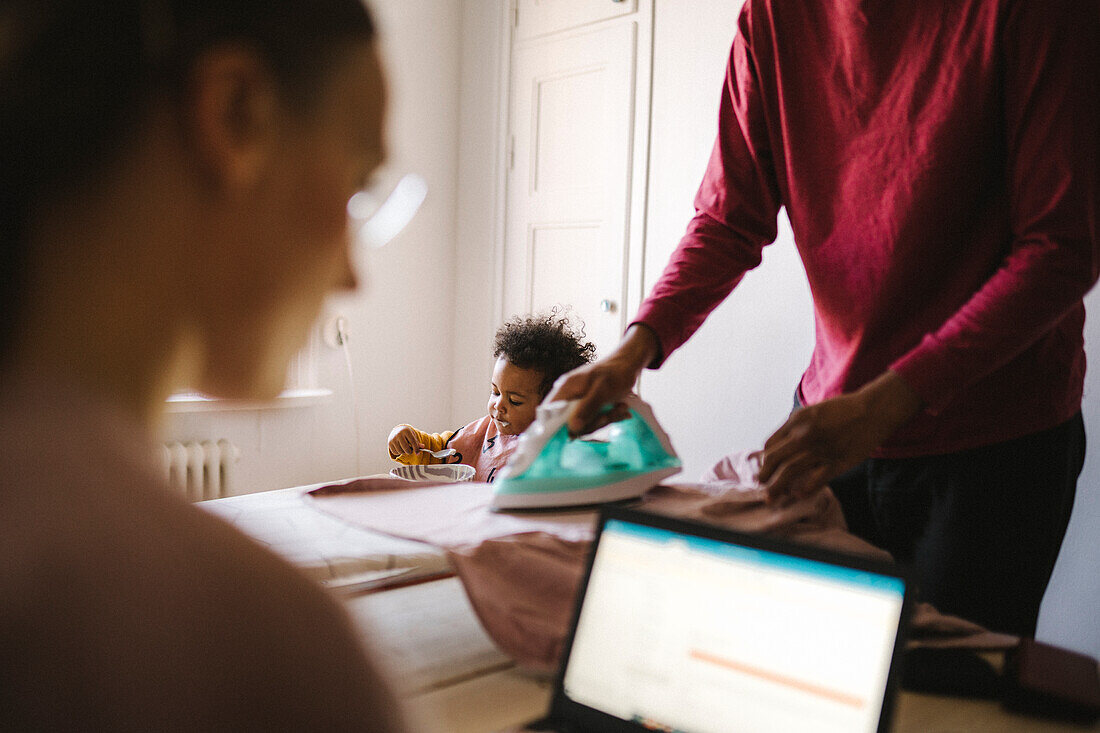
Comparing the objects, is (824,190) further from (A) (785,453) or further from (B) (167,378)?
(B) (167,378)

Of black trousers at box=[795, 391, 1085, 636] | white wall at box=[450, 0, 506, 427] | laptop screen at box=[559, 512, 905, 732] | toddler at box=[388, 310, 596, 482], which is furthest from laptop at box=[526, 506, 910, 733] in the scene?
white wall at box=[450, 0, 506, 427]

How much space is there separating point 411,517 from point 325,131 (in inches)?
29.0

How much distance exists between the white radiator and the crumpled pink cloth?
176 centimetres

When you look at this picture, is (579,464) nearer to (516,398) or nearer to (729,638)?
(729,638)

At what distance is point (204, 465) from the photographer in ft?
9.14

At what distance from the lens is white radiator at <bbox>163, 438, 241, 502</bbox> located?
268 centimetres

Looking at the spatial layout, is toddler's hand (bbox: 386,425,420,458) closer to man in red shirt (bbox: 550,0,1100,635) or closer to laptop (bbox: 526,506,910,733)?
man in red shirt (bbox: 550,0,1100,635)

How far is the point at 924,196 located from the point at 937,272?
95 millimetres

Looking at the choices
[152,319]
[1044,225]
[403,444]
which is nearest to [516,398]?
[403,444]

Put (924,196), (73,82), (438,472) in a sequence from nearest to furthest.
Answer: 1. (73,82)
2. (924,196)
3. (438,472)

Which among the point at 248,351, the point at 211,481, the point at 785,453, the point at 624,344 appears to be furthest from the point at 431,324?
the point at 248,351

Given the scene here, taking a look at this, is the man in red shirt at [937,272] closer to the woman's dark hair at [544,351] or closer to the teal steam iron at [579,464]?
the teal steam iron at [579,464]

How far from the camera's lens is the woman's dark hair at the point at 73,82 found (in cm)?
29

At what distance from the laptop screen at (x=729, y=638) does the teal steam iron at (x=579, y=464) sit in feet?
1.26
